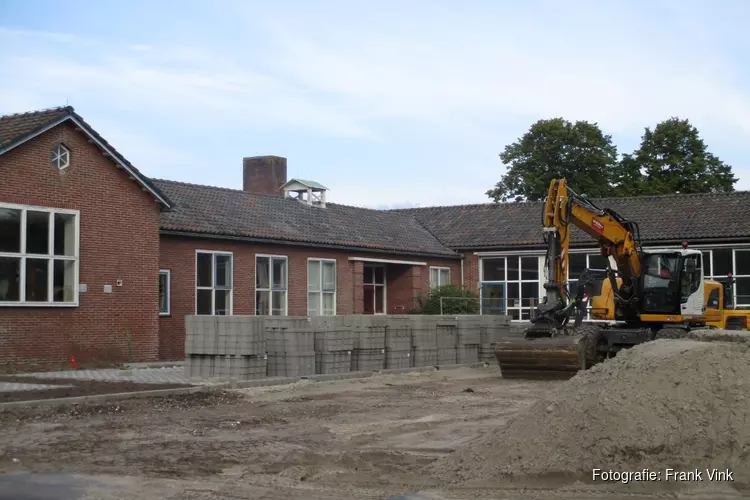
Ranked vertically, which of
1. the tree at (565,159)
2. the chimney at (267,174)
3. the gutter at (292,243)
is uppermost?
the tree at (565,159)

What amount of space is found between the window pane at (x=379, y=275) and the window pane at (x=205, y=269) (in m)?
10.2

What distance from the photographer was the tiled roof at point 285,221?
30016mm

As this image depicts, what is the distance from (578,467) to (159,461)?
4.85m

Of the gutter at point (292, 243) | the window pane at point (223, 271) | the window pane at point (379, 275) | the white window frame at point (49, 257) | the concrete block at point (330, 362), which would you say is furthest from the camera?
the window pane at point (379, 275)

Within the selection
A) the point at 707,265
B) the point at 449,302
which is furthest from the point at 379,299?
the point at 707,265

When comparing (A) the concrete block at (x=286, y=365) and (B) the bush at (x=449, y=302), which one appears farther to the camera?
(B) the bush at (x=449, y=302)

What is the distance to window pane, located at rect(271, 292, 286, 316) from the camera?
3166cm

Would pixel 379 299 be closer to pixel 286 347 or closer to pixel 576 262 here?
pixel 576 262

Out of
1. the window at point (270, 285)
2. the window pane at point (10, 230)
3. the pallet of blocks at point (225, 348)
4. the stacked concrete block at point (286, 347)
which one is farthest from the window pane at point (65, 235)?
the window at point (270, 285)

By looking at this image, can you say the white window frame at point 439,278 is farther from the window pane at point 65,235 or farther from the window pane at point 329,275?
the window pane at point 65,235

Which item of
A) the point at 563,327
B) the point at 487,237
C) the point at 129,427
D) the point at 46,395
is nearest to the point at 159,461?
the point at 129,427

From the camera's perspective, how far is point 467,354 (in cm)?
2775

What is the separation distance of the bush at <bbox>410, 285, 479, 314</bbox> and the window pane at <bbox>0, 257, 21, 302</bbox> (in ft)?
57.9

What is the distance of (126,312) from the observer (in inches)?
1003
